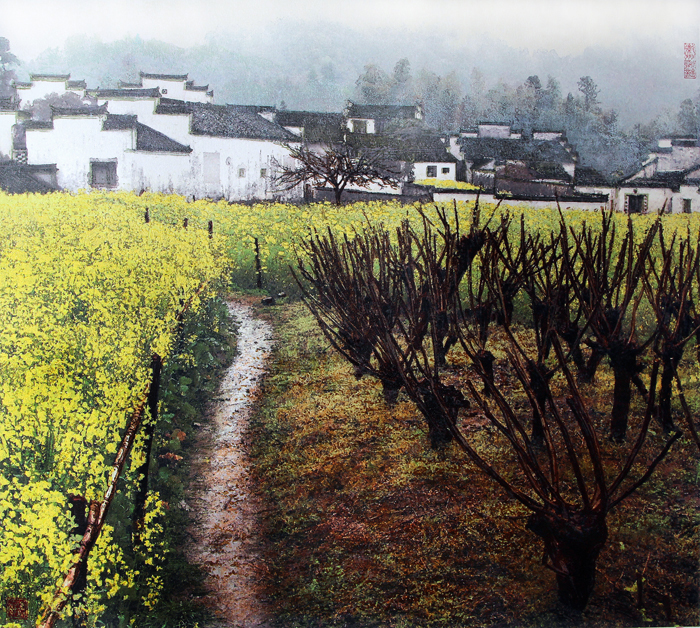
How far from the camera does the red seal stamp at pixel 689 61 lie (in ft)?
10.8

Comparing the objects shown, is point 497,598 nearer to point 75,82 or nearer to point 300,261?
point 300,261

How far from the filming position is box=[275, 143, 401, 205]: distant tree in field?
366cm

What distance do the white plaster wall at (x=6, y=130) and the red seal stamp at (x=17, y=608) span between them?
7.15 feet

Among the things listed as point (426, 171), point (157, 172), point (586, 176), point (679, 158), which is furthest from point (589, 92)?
point (157, 172)

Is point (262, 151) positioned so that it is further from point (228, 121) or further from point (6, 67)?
point (6, 67)

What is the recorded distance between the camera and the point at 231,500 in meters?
2.78

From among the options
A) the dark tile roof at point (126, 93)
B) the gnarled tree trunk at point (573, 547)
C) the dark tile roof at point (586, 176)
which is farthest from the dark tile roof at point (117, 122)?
the gnarled tree trunk at point (573, 547)

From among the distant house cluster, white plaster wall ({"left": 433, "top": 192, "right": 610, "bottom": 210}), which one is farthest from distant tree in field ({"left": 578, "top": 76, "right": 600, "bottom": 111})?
white plaster wall ({"left": 433, "top": 192, "right": 610, "bottom": 210})

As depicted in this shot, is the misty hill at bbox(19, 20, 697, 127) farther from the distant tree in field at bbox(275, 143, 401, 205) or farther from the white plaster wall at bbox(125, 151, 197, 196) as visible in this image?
the white plaster wall at bbox(125, 151, 197, 196)

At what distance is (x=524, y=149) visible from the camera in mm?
3537

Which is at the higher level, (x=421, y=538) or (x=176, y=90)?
(x=176, y=90)

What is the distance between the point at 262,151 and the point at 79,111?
3.28 feet

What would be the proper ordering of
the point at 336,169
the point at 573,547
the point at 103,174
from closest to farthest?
the point at 573,547
the point at 103,174
the point at 336,169

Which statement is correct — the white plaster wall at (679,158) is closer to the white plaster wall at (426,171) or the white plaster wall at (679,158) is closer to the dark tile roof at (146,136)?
the white plaster wall at (426,171)
